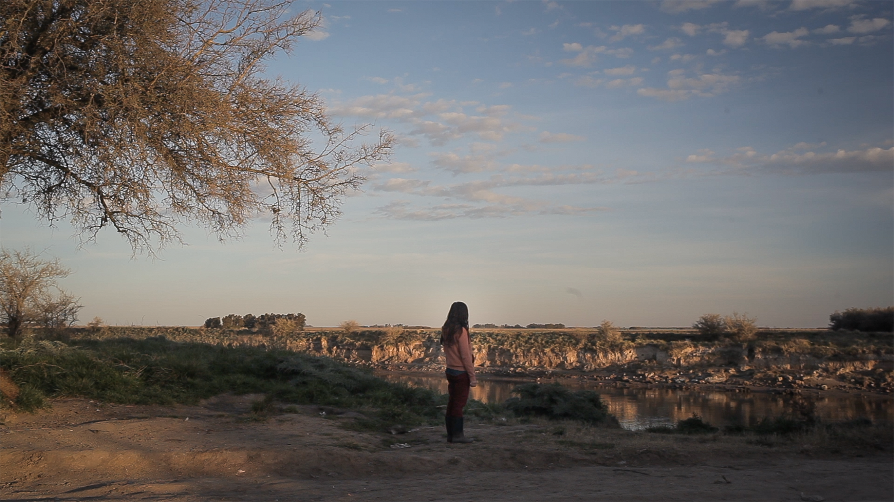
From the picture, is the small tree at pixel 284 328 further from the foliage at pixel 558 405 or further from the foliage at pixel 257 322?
the foliage at pixel 558 405

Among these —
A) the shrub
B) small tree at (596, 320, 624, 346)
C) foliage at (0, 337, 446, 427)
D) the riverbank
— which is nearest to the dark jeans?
foliage at (0, 337, 446, 427)

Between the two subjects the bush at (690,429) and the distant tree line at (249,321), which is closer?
the bush at (690,429)

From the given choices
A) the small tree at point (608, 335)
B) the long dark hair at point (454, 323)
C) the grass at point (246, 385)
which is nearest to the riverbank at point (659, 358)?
the small tree at point (608, 335)

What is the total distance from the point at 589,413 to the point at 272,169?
7649 mm

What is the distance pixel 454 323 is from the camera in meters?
8.68

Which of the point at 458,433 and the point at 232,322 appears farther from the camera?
the point at 232,322

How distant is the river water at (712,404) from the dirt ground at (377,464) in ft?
24.2

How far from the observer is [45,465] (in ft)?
21.2

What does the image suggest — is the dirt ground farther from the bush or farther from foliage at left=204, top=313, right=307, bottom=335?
foliage at left=204, top=313, right=307, bottom=335

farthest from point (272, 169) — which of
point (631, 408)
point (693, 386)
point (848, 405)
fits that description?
point (693, 386)

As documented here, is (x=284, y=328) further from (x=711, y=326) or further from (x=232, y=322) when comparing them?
(x=711, y=326)

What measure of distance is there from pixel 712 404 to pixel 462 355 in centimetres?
1669

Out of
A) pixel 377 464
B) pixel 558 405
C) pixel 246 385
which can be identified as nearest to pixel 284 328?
pixel 246 385

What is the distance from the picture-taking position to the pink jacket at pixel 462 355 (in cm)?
846
